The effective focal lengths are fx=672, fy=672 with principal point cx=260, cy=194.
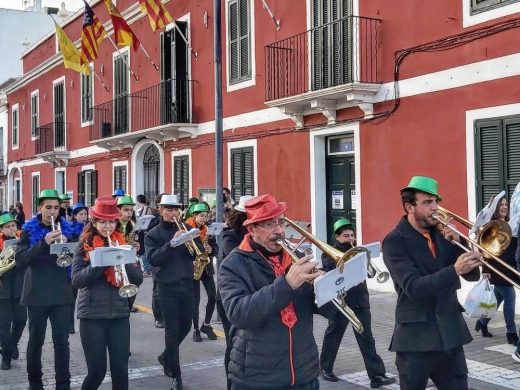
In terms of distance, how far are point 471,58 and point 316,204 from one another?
181 inches

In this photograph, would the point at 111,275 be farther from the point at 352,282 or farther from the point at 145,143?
the point at 145,143

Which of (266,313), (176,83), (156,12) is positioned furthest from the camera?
(176,83)

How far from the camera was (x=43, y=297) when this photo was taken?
627 centimetres

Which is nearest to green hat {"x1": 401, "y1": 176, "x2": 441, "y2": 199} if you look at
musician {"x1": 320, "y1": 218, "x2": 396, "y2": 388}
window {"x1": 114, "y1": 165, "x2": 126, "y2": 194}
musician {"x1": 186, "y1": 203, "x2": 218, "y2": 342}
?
musician {"x1": 320, "y1": 218, "x2": 396, "y2": 388}

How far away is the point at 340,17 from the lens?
1313 centimetres

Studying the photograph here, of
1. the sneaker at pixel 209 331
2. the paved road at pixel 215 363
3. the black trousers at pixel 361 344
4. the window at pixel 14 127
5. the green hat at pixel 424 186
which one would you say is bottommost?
the paved road at pixel 215 363

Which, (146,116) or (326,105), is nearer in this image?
(326,105)

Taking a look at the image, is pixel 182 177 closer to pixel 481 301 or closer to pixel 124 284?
pixel 124 284

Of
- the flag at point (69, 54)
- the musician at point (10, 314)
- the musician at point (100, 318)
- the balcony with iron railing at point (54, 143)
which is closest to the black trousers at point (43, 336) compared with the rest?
the musician at point (100, 318)

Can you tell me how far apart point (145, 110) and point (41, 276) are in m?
14.0

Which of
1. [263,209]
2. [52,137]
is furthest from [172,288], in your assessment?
[52,137]

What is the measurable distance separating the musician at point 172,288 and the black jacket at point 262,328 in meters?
2.96

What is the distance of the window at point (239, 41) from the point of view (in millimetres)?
15883

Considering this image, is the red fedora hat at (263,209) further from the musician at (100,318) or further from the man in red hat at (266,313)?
the musician at (100,318)
